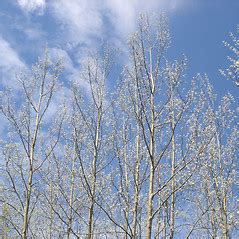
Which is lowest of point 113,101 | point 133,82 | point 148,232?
point 148,232

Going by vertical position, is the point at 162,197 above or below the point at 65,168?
below

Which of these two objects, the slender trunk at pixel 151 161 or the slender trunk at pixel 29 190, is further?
the slender trunk at pixel 29 190

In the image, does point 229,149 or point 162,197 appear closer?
point 162,197

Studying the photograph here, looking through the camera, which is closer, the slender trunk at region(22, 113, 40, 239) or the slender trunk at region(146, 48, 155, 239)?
the slender trunk at region(146, 48, 155, 239)

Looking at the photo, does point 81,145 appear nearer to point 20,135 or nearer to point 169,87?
point 20,135

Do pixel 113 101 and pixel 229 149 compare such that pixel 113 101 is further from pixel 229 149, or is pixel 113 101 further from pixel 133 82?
pixel 229 149

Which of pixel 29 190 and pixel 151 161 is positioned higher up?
pixel 29 190

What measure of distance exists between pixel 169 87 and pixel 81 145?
368cm

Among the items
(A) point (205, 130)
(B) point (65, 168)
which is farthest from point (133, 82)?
(B) point (65, 168)

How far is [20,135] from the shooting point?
368 inches

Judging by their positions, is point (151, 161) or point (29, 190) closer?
point (151, 161)

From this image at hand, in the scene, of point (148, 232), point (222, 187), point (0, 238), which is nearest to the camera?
point (148, 232)

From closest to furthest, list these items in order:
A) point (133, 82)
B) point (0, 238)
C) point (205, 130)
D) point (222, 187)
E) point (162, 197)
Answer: point (205, 130) → point (133, 82) → point (162, 197) → point (222, 187) → point (0, 238)

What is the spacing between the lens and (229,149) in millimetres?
11266
